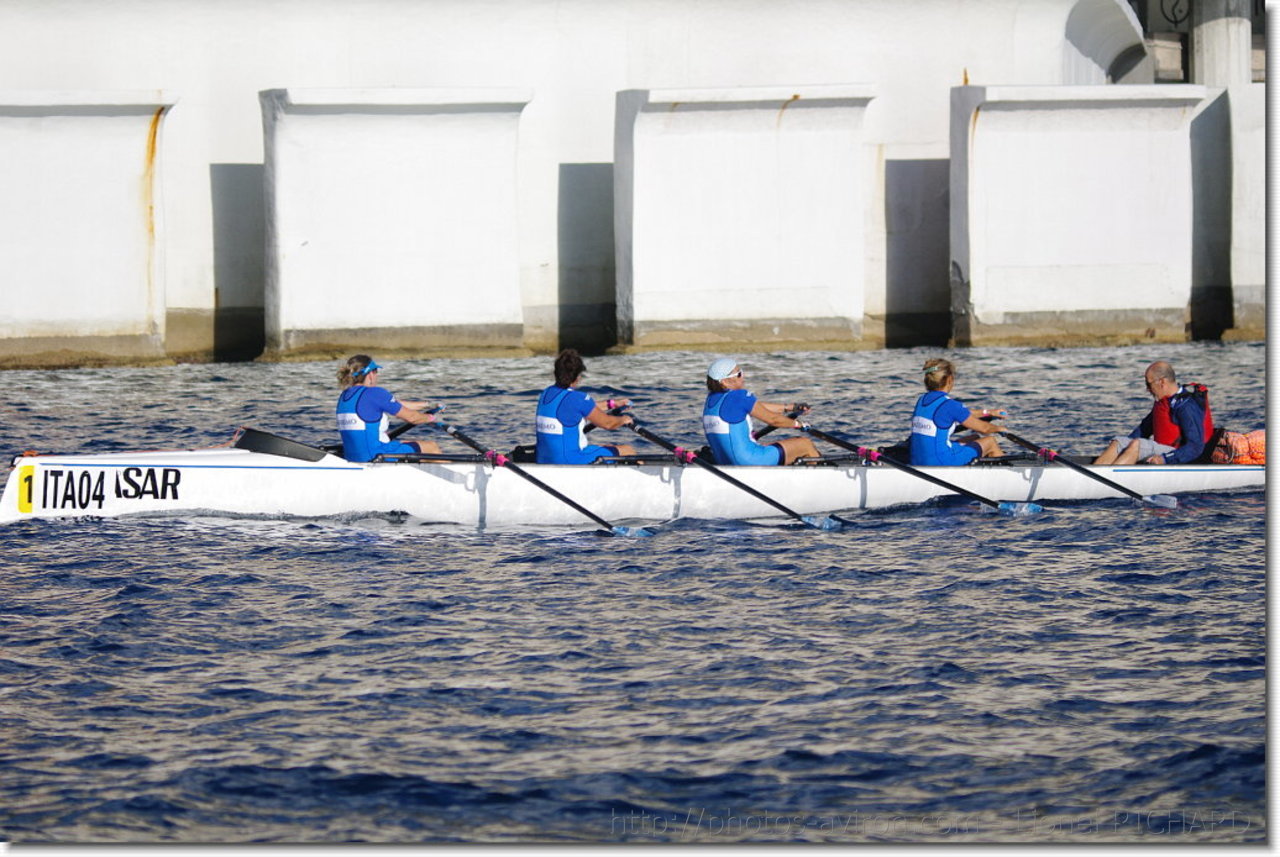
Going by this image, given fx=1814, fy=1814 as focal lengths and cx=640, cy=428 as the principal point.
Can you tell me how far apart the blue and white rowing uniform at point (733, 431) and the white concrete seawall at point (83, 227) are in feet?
40.0

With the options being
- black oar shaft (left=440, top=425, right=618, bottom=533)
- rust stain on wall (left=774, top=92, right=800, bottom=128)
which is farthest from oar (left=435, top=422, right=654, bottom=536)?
Result: rust stain on wall (left=774, top=92, right=800, bottom=128)

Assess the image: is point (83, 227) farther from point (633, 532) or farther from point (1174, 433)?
point (1174, 433)

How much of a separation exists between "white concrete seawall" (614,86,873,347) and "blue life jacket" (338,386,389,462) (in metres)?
11.3

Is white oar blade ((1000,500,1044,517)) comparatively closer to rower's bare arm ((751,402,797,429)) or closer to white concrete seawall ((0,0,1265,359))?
rower's bare arm ((751,402,797,429))

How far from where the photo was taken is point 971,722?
9.59 meters

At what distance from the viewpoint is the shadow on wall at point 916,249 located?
27672mm

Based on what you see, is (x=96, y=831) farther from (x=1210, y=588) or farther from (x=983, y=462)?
(x=983, y=462)

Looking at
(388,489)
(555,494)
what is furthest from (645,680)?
(388,489)

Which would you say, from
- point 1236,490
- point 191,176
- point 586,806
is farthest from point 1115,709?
point 191,176

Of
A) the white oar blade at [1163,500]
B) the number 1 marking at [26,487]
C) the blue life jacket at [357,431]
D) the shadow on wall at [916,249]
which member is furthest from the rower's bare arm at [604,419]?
the shadow on wall at [916,249]

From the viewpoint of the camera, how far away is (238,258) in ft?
86.5

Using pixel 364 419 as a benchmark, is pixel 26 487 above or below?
below

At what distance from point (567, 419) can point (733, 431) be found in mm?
1391

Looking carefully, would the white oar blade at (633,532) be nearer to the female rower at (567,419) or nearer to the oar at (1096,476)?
the female rower at (567,419)
